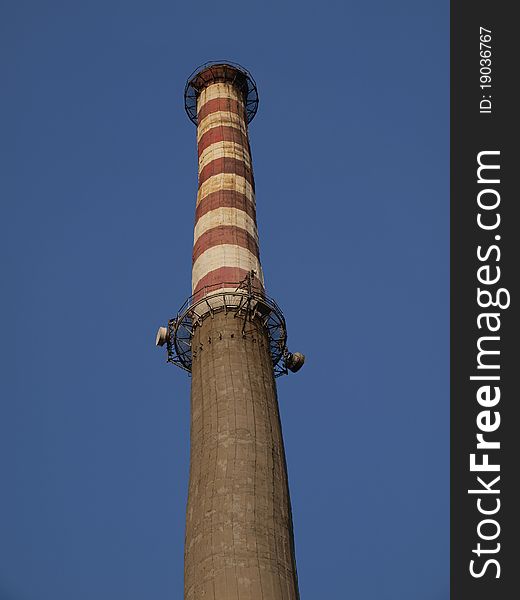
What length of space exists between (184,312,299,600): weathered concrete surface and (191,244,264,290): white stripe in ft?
9.73

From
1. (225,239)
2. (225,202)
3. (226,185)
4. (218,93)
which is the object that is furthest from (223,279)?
(218,93)

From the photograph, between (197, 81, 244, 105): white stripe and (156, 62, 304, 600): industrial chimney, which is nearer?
(156, 62, 304, 600): industrial chimney

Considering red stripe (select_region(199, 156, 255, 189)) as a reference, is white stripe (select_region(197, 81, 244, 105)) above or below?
above

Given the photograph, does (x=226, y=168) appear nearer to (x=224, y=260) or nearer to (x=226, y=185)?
(x=226, y=185)

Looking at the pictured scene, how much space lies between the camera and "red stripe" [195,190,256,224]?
137 ft

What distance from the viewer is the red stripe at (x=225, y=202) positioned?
Result: 41.6 m

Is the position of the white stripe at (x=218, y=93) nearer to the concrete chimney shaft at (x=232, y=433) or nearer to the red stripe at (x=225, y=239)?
the concrete chimney shaft at (x=232, y=433)

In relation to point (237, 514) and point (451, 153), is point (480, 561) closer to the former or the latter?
point (237, 514)

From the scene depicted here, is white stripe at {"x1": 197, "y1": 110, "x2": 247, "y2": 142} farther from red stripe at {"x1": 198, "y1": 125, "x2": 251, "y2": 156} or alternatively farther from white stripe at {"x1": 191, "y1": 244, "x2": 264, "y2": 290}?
white stripe at {"x1": 191, "y1": 244, "x2": 264, "y2": 290}

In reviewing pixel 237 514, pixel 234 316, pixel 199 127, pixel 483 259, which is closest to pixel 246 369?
pixel 234 316

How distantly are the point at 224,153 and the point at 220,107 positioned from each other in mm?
4208

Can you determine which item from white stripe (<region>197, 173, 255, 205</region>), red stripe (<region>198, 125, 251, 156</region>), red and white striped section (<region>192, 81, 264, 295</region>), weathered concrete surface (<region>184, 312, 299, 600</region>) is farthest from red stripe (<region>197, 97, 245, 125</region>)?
weathered concrete surface (<region>184, 312, 299, 600</region>)

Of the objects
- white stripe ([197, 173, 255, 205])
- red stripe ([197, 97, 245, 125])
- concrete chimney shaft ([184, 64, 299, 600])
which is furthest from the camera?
red stripe ([197, 97, 245, 125])

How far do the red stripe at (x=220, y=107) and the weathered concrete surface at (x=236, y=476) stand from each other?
1448 cm
